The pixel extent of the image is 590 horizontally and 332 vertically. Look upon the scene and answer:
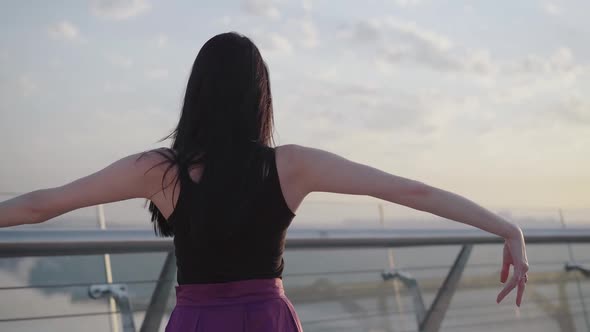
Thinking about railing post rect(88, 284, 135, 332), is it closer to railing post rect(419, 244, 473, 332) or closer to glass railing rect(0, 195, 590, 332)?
glass railing rect(0, 195, 590, 332)

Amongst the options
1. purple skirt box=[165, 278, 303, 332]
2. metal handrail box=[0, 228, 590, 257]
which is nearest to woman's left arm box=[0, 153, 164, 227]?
purple skirt box=[165, 278, 303, 332]

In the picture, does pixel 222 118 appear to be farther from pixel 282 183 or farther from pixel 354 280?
pixel 354 280

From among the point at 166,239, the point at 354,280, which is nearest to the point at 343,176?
the point at 166,239

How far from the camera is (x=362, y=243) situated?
469 cm

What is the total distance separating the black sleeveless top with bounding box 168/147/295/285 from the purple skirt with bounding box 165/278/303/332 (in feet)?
0.09

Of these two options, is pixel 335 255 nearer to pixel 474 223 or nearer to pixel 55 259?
pixel 55 259

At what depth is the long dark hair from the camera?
7.72 ft

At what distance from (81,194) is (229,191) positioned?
369 millimetres

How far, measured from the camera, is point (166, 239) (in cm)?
374

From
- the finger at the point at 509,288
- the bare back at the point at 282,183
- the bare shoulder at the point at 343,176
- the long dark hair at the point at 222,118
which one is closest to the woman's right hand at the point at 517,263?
the finger at the point at 509,288

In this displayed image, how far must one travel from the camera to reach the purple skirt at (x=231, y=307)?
2422 millimetres

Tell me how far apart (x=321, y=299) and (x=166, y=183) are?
2444 mm

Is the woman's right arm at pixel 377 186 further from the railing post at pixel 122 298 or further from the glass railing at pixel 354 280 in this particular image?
the railing post at pixel 122 298

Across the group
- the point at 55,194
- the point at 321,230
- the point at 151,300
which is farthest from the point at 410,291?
the point at 55,194
